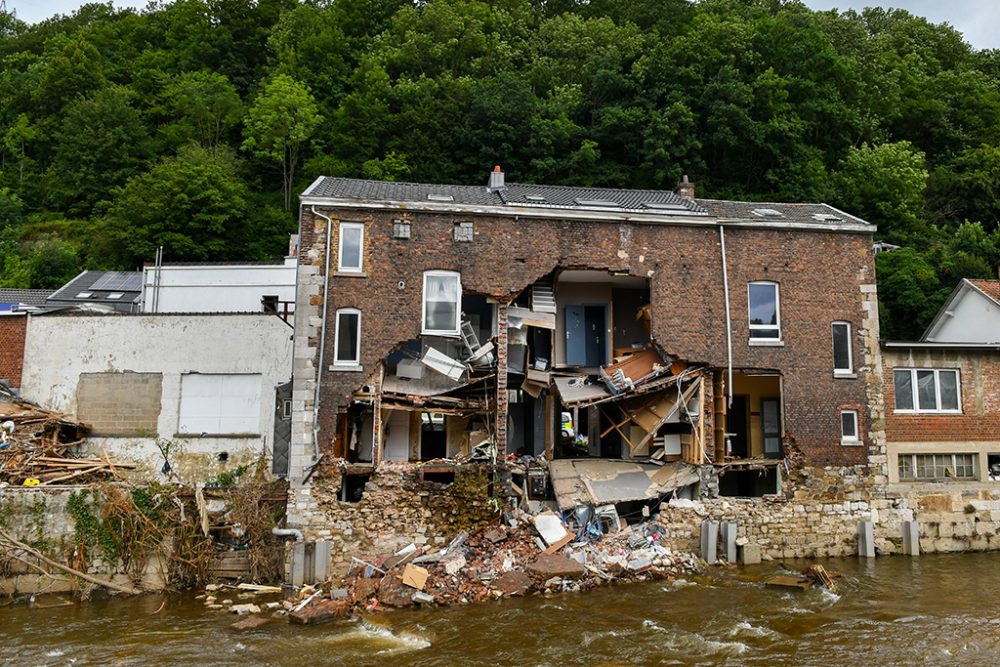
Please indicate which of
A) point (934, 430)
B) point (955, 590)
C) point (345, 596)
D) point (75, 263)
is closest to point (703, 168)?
point (934, 430)

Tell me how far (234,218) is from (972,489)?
1344 inches

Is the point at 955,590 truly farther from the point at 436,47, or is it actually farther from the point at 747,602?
the point at 436,47

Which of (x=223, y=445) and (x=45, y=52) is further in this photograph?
(x=45, y=52)

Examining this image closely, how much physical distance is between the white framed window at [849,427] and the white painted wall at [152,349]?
15335mm

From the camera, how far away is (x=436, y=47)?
4353 cm

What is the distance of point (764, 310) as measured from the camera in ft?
62.5

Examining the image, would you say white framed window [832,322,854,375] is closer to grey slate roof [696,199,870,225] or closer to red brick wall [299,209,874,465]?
red brick wall [299,209,874,465]

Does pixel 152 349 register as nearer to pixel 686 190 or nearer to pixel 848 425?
pixel 686 190

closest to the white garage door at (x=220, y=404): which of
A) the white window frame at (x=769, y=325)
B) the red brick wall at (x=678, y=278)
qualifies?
the red brick wall at (x=678, y=278)

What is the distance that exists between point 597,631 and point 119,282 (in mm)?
26162

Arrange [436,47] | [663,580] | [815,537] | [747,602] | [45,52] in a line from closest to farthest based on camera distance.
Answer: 1. [747,602]
2. [663,580]
3. [815,537]
4. [436,47]
5. [45,52]

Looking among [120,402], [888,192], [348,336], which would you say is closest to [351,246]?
[348,336]

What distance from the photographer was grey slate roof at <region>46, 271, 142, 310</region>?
28.2 meters

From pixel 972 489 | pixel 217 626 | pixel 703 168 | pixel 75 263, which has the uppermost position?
pixel 703 168
